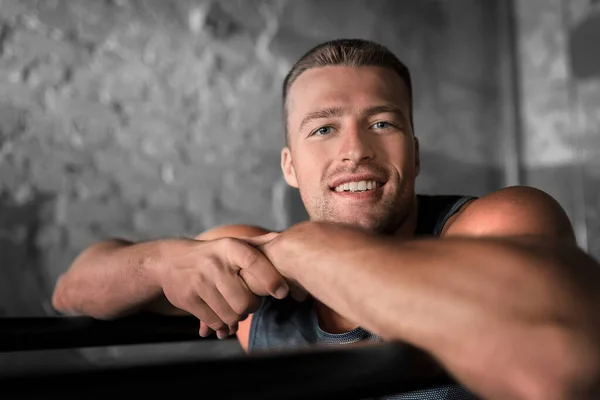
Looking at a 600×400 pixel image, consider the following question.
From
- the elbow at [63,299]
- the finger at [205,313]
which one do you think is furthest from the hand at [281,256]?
the elbow at [63,299]

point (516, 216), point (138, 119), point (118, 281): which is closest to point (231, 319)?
point (118, 281)

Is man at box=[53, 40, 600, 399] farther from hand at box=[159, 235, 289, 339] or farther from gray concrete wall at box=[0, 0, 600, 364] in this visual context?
gray concrete wall at box=[0, 0, 600, 364]

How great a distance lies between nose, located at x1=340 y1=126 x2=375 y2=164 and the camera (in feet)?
3.59

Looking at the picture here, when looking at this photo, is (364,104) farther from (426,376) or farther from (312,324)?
(426,376)

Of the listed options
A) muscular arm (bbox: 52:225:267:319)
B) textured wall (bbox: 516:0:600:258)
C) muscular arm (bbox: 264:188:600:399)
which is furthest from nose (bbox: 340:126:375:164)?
textured wall (bbox: 516:0:600:258)

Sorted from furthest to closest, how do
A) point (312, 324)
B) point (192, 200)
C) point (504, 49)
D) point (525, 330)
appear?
point (504, 49) < point (192, 200) < point (312, 324) < point (525, 330)

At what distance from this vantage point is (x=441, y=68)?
6.80 ft

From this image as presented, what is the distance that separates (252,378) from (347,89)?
0.83 meters

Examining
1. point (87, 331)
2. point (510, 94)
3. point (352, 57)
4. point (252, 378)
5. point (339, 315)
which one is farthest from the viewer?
point (510, 94)

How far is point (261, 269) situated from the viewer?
2.40ft

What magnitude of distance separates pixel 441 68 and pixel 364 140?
3.53 ft

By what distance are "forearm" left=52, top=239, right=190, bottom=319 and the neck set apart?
0.89ft

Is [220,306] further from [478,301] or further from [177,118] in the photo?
[177,118]

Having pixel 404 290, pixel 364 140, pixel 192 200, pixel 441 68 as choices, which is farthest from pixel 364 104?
pixel 441 68
